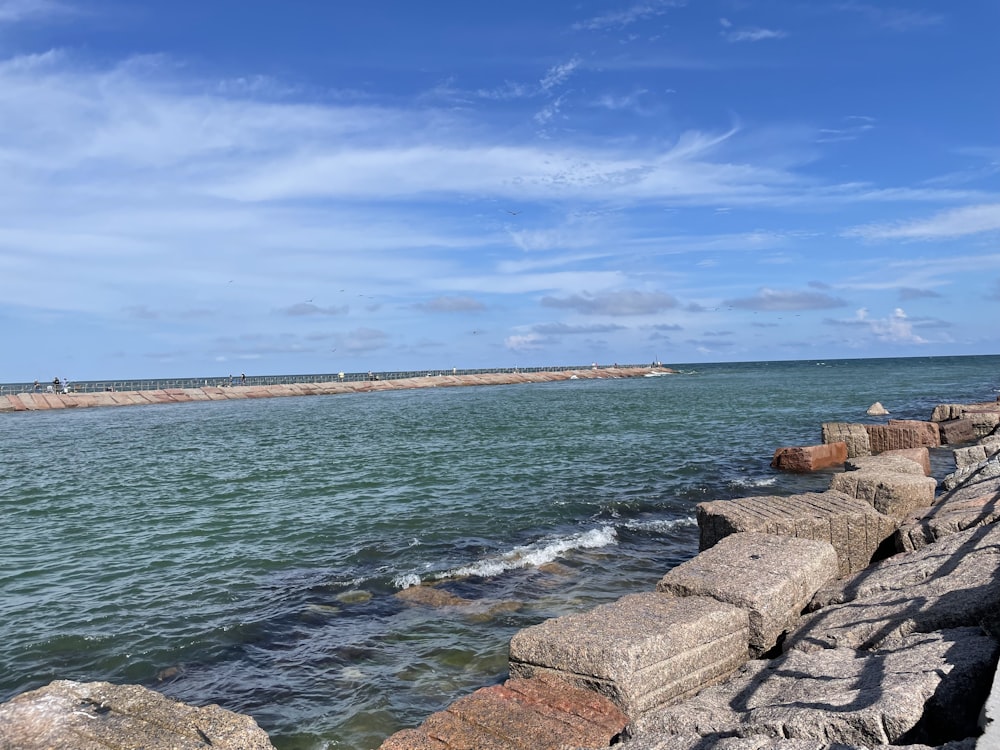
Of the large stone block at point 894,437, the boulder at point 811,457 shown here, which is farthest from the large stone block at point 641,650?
the large stone block at point 894,437

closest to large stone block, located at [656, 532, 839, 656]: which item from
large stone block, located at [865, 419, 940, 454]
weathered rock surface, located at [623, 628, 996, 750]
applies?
weathered rock surface, located at [623, 628, 996, 750]

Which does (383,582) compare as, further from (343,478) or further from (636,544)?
(343,478)

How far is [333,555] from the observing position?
12414mm

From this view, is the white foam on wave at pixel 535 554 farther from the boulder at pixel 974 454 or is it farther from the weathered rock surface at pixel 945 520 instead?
the boulder at pixel 974 454

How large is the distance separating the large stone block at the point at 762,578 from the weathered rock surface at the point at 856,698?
0.93 metres

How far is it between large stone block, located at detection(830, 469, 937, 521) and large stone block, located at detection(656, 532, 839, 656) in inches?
145

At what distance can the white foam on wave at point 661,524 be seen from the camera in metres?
13.4

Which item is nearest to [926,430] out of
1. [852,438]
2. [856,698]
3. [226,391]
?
[852,438]

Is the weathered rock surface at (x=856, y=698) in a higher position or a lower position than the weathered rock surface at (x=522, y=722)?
higher

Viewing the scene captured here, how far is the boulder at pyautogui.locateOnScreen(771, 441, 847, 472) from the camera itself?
Answer: 752 inches

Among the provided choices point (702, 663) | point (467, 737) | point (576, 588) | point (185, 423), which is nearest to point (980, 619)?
point (702, 663)

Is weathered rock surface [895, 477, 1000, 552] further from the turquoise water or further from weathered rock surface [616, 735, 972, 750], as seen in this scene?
weathered rock surface [616, 735, 972, 750]

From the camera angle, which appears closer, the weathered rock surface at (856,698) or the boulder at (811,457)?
the weathered rock surface at (856,698)

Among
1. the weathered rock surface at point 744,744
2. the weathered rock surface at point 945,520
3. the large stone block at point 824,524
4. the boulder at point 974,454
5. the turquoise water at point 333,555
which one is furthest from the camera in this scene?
the boulder at point 974,454
